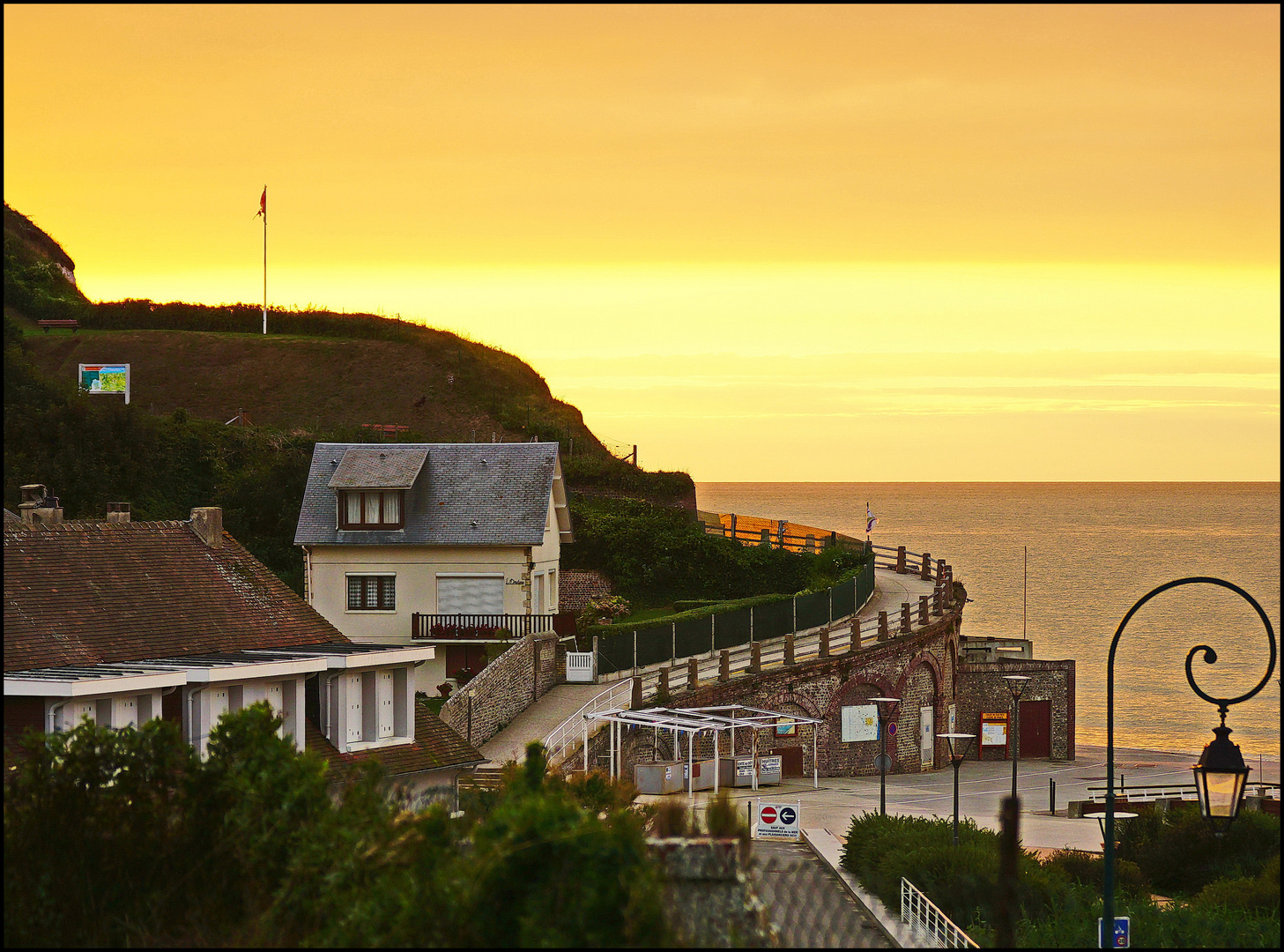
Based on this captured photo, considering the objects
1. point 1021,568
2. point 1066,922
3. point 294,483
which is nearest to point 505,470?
point 294,483

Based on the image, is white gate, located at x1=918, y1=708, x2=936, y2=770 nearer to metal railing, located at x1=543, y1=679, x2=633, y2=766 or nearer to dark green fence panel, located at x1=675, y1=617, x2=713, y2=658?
dark green fence panel, located at x1=675, y1=617, x2=713, y2=658

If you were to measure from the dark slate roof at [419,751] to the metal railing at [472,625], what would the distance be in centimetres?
1256

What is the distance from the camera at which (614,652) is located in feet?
136

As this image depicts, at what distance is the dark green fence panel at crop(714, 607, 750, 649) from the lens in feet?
143

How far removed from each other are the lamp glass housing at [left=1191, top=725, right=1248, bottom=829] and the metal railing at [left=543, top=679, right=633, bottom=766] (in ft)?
68.2

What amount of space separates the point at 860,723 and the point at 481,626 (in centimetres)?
1149

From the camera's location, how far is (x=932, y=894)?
23.8m

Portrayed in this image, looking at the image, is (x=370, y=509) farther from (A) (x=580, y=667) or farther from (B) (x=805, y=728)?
(B) (x=805, y=728)

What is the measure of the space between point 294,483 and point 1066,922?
1679 inches

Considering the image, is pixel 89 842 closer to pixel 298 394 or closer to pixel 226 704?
pixel 226 704

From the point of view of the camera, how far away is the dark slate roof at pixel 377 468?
46.2 metres

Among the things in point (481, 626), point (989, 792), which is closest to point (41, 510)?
point (481, 626)

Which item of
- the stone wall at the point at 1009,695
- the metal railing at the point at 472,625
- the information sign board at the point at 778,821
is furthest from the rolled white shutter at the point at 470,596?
the information sign board at the point at 778,821

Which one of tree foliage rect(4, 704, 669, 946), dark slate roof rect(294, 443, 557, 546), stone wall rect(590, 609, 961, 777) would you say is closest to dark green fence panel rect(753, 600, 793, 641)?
stone wall rect(590, 609, 961, 777)
